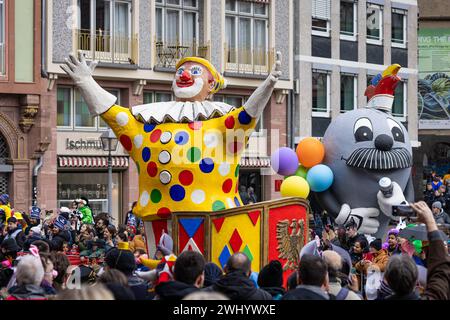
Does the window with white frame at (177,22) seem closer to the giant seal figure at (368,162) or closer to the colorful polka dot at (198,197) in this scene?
the giant seal figure at (368,162)

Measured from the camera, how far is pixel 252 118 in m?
11.4

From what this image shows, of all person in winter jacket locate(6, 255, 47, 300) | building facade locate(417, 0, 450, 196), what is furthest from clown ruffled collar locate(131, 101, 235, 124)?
building facade locate(417, 0, 450, 196)

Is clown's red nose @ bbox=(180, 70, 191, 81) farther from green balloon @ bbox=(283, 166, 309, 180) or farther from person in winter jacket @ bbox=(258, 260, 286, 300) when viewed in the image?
green balloon @ bbox=(283, 166, 309, 180)

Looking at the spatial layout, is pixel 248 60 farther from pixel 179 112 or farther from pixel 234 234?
pixel 234 234

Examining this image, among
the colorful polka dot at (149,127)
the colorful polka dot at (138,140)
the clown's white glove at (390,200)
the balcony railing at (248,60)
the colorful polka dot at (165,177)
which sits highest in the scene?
the balcony railing at (248,60)

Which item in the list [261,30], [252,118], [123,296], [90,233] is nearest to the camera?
[123,296]

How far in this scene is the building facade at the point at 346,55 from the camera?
30406 millimetres

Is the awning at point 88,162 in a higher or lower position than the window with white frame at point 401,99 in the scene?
lower

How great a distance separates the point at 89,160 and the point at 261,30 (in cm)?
669

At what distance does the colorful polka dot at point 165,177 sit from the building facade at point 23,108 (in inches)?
509

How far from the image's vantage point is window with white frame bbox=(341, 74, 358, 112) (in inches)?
1265

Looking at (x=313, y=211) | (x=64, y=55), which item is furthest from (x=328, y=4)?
(x=313, y=211)

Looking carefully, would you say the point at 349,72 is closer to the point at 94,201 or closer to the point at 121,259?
the point at 94,201

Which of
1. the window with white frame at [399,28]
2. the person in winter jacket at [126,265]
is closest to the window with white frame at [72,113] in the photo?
the window with white frame at [399,28]
